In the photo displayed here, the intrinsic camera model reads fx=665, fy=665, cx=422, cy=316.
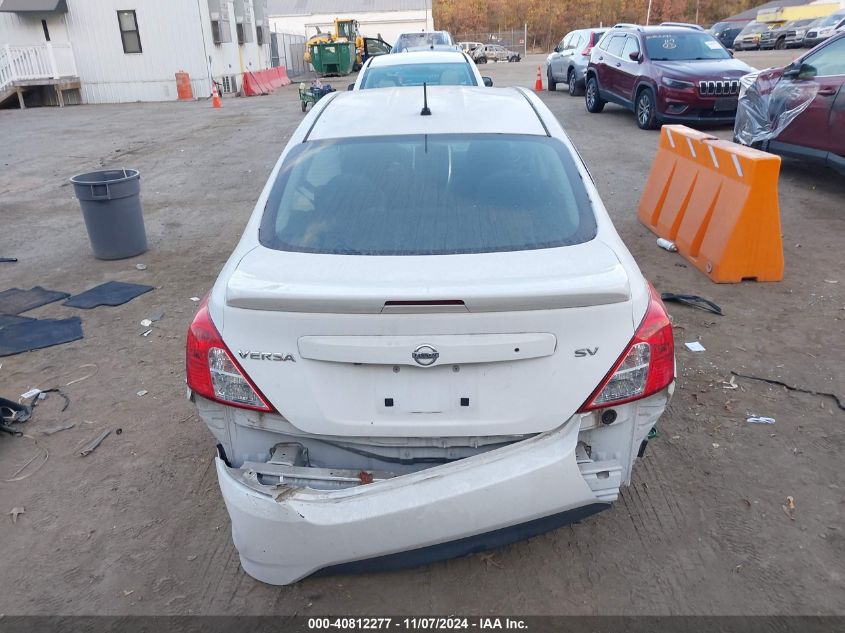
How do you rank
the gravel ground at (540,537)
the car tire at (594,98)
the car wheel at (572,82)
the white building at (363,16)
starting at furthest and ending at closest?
the white building at (363,16) → the car wheel at (572,82) → the car tire at (594,98) → the gravel ground at (540,537)

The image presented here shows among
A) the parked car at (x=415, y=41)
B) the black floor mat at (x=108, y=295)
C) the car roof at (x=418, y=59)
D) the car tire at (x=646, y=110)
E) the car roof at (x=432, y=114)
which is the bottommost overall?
the black floor mat at (x=108, y=295)

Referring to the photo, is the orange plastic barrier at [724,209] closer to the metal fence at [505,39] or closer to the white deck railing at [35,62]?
the white deck railing at [35,62]

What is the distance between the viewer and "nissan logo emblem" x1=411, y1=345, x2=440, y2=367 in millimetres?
2324

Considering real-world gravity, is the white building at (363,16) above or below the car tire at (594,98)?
above

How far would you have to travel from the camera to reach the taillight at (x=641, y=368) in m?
2.42

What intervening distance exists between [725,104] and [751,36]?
3113 centimetres

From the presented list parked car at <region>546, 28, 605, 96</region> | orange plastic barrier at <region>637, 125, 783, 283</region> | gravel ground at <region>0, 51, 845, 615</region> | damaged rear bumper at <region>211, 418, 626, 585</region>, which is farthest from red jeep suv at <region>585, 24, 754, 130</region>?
damaged rear bumper at <region>211, 418, 626, 585</region>

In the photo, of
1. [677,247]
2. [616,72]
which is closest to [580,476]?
[677,247]

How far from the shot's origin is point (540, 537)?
303 centimetres

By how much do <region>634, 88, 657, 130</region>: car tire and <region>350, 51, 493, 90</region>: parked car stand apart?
514 centimetres

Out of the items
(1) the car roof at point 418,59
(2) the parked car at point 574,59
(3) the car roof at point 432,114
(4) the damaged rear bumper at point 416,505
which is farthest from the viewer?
(2) the parked car at point 574,59

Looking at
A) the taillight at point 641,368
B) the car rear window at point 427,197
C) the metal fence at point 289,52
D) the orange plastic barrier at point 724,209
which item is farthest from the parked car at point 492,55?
the taillight at point 641,368

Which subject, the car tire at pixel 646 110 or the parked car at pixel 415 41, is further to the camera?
the parked car at pixel 415 41

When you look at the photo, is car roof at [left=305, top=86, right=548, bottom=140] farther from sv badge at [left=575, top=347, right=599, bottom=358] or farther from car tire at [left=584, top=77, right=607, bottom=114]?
car tire at [left=584, top=77, right=607, bottom=114]
